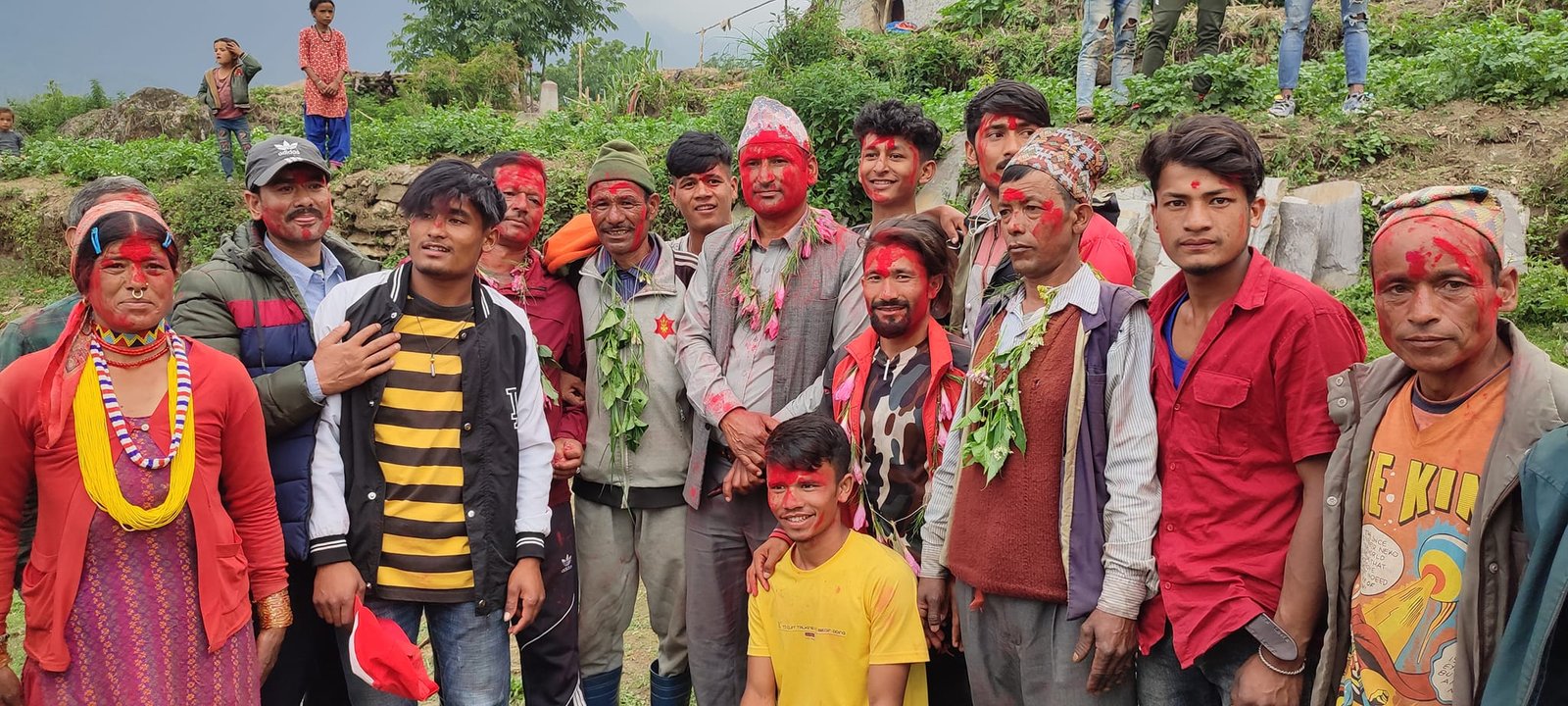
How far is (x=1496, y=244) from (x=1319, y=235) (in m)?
5.45

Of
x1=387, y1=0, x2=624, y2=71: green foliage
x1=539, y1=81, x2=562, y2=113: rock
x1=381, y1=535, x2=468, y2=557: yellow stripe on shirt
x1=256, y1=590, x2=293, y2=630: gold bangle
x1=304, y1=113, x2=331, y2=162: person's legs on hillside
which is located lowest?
x1=256, y1=590, x2=293, y2=630: gold bangle

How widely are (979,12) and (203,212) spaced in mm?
→ 11112

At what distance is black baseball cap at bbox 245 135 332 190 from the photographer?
3467 mm

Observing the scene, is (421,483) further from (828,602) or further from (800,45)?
(800,45)

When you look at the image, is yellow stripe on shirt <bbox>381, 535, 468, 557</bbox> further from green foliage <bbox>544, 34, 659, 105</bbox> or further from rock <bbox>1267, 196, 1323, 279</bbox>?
green foliage <bbox>544, 34, 659, 105</bbox>

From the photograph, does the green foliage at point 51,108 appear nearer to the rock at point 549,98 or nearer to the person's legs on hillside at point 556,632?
the rock at point 549,98

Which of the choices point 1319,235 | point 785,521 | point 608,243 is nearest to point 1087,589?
point 785,521

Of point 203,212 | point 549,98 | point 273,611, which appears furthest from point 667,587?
point 549,98

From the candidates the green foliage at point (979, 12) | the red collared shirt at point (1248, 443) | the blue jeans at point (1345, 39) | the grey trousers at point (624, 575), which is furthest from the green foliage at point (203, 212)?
the red collared shirt at point (1248, 443)

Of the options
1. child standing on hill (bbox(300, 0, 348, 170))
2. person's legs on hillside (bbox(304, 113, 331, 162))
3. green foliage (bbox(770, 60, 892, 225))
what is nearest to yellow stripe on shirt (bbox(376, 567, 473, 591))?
green foliage (bbox(770, 60, 892, 225))

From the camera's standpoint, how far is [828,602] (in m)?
3.26

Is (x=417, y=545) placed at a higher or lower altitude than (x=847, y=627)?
higher

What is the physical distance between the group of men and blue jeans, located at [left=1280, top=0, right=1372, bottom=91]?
5.65 meters

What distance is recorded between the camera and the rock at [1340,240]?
7188 millimetres
